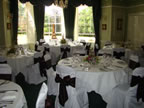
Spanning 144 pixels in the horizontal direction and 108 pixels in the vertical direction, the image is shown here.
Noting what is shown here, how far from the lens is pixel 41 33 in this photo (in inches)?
349

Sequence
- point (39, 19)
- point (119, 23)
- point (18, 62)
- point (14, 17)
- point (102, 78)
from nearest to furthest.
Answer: point (102, 78)
point (18, 62)
point (14, 17)
point (119, 23)
point (39, 19)

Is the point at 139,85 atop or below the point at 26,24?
below

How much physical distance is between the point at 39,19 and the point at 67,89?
6.28 meters

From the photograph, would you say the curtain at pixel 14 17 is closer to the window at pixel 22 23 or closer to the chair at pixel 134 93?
the window at pixel 22 23

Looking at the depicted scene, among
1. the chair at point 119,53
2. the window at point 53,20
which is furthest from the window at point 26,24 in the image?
the chair at point 119,53

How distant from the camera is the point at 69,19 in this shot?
911cm

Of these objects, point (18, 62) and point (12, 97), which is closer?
point (12, 97)

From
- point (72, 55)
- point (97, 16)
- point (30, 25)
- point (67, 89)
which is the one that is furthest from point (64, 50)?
point (67, 89)

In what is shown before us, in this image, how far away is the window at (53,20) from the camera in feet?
30.6

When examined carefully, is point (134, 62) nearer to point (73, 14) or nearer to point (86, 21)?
point (73, 14)

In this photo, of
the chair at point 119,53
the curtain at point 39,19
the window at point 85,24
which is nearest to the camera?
the chair at point 119,53

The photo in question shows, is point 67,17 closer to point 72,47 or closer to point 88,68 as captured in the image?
point 72,47

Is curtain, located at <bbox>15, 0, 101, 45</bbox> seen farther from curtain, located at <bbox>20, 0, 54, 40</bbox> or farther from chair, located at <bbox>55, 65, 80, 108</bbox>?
chair, located at <bbox>55, 65, 80, 108</bbox>

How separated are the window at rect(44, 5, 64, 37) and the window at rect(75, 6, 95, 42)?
98 centimetres
